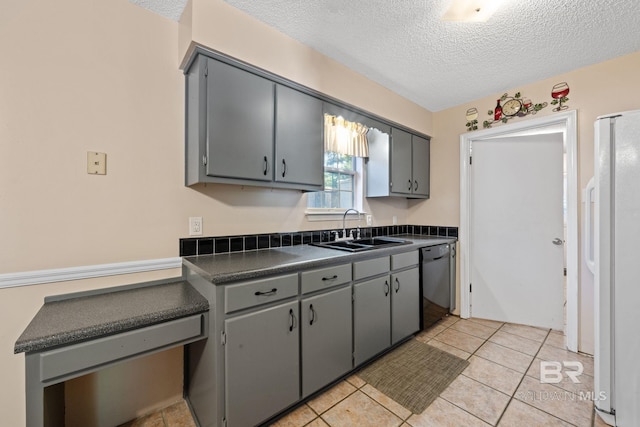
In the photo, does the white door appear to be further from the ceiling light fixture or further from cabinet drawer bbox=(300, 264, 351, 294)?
cabinet drawer bbox=(300, 264, 351, 294)

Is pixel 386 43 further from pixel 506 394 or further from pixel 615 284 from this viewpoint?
pixel 506 394

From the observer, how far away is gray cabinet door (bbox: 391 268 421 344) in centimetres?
231

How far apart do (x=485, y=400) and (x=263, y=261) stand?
5.66 feet

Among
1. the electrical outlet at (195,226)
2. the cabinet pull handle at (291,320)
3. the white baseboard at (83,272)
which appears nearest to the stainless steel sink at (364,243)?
the cabinet pull handle at (291,320)

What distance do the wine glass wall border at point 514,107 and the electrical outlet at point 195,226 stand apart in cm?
305

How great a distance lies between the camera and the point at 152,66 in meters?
1.68

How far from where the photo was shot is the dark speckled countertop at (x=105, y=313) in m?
1.02

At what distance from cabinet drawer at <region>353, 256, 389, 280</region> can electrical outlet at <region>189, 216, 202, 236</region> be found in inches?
44.6

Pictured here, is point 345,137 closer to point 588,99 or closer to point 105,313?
point 588,99

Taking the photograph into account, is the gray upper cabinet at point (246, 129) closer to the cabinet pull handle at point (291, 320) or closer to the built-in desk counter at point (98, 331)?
the built-in desk counter at point (98, 331)

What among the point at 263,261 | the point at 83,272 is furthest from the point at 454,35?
the point at 83,272

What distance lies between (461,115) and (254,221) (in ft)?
8.97

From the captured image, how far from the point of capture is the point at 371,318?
2.10 meters

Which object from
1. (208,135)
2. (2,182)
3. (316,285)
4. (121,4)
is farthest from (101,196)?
(316,285)
